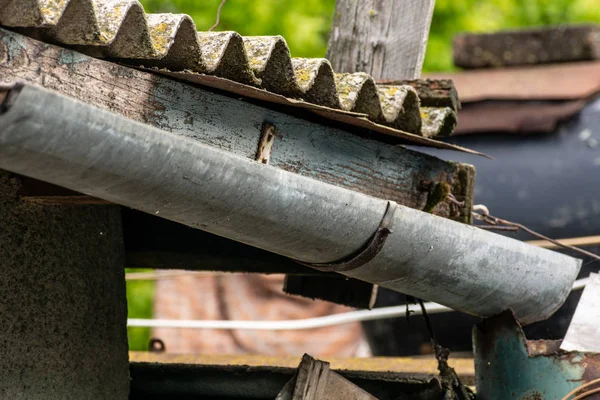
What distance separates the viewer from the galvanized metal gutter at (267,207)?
1.51 meters

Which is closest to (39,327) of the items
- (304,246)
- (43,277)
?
(43,277)

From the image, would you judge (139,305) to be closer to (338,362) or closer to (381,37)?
(338,362)

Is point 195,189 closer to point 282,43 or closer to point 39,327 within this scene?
point 282,43

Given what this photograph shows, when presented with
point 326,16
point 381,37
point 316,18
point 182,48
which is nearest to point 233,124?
point 182,48

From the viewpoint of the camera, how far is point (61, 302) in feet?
7.61

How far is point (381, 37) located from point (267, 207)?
62.1 inches

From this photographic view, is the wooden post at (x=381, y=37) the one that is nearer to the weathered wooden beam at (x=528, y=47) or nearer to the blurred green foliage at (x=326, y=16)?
the weathered wooden beam at (x=528, y=47)

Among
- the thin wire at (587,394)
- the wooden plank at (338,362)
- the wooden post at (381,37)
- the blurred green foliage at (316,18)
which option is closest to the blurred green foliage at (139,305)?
the blurred green foliage at (316,18)

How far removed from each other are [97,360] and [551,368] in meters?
1.22

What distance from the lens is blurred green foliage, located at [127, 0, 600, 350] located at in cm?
945

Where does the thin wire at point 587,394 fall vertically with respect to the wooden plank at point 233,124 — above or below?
below

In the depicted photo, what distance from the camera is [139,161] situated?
1639 millimetres

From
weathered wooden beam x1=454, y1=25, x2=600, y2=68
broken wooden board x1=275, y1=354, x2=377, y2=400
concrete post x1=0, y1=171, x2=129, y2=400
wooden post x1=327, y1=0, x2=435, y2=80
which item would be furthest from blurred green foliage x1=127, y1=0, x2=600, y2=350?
broken wooden board x1=275, y1=354, x2=377, y2=400

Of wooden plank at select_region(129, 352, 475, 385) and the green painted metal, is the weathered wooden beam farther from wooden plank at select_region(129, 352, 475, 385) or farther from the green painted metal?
the green painted metal
